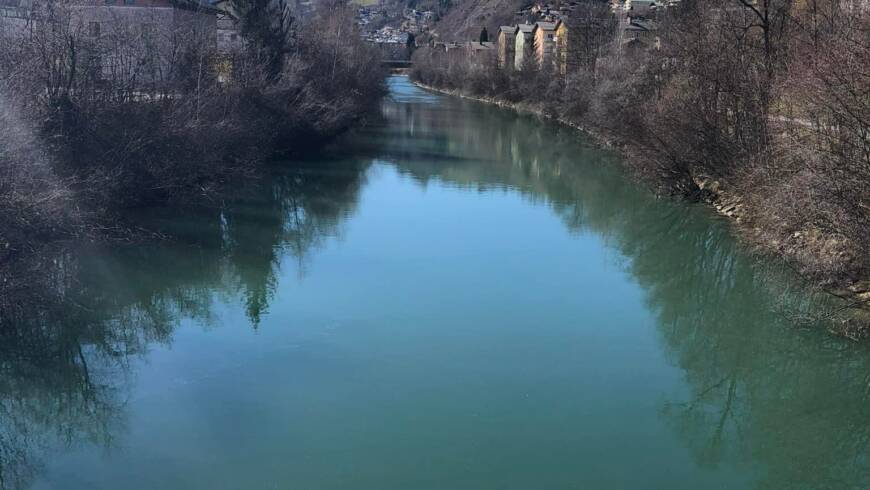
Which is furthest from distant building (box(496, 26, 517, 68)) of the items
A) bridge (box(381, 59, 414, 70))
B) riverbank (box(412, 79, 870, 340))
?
riverbank (box(412, 79, 870, 340))

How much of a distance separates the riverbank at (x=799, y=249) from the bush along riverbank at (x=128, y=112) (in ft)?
33.3

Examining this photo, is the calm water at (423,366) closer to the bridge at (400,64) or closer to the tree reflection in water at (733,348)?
the tree reflection in water at (733,348)

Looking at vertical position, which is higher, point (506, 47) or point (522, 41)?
point (522, 41)

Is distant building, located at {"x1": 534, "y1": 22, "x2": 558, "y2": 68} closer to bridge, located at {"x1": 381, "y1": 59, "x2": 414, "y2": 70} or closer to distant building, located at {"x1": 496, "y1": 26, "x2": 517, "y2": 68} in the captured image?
distant building, located at {"x1": 496, "y1": 26, "x2": 517, "y2": 68}

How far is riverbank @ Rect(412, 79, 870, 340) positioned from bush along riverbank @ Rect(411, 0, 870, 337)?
0.02m

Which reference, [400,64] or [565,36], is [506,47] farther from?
[400,64]

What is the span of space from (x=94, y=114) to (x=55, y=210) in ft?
13.4

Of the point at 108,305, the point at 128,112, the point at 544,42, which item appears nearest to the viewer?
the point at 108,305

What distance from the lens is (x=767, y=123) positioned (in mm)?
14250

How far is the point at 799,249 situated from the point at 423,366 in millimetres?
6600

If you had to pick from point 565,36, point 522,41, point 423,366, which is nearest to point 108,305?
point 423,366

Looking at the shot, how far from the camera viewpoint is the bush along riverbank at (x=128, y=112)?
35.9ft

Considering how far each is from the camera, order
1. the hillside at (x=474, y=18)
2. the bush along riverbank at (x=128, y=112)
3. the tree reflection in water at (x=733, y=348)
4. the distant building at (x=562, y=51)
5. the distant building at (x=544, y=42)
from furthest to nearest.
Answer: the hillside at (x=474, y=18)
the distant building at (x=544, y=42)
the distant building at (x=562, y=51)
the bush along riverbank at (x=128, y=112)
the tree reflection in water at (x=733, y=348)

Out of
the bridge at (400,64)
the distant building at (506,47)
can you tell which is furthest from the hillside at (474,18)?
the distant building at (506,47)
